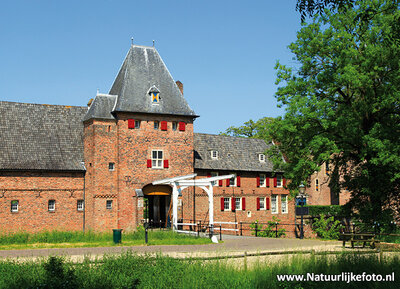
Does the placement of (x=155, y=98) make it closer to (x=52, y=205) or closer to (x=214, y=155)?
(x=214, y=155)

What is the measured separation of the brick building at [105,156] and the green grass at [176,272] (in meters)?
17.9

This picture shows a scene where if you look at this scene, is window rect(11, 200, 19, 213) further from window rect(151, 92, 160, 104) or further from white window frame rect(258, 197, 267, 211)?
white window frame rect(258, 197, 267, 211)

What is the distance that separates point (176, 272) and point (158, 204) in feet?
72.9

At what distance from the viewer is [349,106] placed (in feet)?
86.8

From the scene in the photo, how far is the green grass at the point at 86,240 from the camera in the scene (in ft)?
75.9

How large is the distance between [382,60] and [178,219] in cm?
1585

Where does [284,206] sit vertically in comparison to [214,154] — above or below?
below

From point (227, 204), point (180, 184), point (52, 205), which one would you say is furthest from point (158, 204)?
point (52, 205)

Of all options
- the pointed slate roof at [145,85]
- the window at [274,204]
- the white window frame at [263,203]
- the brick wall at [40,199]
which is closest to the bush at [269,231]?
the window at [274,204]

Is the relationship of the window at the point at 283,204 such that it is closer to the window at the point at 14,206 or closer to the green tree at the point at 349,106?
the green tree at the point at 349,106

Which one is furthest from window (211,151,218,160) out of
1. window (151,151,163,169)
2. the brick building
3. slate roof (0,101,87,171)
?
slate roof (0,101,87,171)

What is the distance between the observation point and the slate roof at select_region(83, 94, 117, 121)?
31.3 metres

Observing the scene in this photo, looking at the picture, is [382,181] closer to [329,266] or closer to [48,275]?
[329,266]

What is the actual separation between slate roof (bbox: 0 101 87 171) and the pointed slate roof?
3792mm
